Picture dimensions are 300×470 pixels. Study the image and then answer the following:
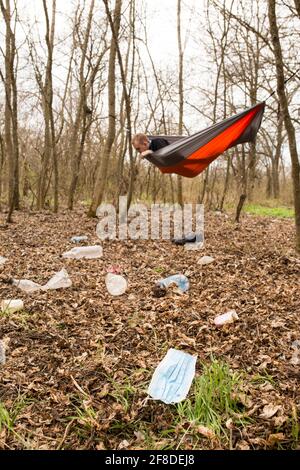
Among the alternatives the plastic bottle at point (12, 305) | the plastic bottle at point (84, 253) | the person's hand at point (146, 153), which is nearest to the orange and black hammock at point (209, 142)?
the person's hand at point (146, 153)

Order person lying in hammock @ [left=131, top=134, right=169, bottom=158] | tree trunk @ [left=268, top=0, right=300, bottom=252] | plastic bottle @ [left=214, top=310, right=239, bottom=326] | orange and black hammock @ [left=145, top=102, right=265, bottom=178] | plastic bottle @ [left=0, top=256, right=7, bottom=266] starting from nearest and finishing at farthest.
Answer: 1. plastic bottle @ [left=214, top=310, right=239, bottom=326]
2. tree trunk @ [left=268, top=0, right=300, bottom=252]
3. orange and black hammock @ [left=145, top=102, right=265, bottom=178]
4. plastic bottle @ [left=0, top=256, right=7, bottom=266]
5. person lying in hammock @ [left=131, top=134, right=169, bottom=158]

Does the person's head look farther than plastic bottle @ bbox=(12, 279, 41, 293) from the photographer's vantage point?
Yes

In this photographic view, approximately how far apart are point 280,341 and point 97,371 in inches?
45.6

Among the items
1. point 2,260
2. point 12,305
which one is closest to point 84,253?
point 2,260

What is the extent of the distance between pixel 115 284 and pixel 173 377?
5.14 feet

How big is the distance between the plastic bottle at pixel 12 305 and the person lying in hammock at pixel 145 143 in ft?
7.44

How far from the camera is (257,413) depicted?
6.05 feet

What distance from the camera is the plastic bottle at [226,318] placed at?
268 centimetres

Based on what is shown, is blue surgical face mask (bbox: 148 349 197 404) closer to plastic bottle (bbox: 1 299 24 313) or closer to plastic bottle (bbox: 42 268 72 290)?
plastic bottle (bbox: 1 299 24 313)

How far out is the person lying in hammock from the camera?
4639 mm

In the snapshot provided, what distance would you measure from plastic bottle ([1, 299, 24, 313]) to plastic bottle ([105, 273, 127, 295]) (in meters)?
0.80

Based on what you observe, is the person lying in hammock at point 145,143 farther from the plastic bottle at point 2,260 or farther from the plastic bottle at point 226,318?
the plastic bottle at point 226,318

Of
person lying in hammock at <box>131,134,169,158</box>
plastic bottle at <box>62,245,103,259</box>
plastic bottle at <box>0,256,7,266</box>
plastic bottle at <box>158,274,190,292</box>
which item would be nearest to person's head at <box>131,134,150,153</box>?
person lying in hammock at <box>131,134,169,158</box>

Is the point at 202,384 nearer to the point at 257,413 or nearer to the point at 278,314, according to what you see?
the point at 257,413
